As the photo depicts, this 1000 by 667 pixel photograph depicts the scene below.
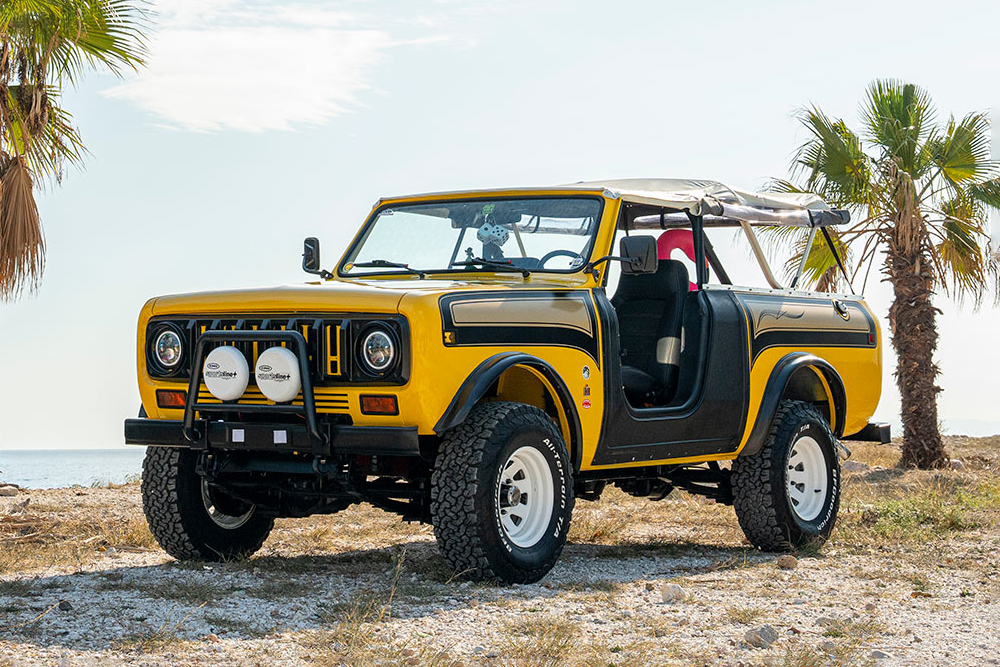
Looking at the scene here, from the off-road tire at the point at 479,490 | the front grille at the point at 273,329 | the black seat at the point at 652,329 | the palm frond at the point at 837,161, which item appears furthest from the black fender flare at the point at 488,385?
the palm frond at the point at 837,161

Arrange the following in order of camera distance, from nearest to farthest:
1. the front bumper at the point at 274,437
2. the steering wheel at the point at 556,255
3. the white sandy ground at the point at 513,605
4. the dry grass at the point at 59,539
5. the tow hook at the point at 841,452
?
the white sandy ground at the point at 513,605 → the front bumper at the point at 274,437 → the steering wheel at the point at 556,255 → the dry grass at the point at 59,539 → the tow hook at the point at 841,452

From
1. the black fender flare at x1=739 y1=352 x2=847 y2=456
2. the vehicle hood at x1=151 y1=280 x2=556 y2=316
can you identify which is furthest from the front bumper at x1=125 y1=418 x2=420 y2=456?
the black fender flare at x1=739 y1=352 x2=847 y2=456

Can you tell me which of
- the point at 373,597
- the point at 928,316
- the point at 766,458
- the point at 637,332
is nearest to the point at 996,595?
the point at 766,458

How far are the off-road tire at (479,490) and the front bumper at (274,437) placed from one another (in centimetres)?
28

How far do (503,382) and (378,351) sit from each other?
1145mm

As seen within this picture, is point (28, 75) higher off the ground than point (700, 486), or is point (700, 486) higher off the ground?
point (28, 75)

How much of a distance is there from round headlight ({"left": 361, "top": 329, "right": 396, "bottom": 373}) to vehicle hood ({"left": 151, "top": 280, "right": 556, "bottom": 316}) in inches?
4.9

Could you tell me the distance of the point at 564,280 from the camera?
7363mm

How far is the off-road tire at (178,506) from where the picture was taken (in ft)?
24.3

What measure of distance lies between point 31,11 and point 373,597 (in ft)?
30.6

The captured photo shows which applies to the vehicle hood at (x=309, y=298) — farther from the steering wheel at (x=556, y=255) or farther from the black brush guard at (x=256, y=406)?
the steering wheel at (x=556, y=255)

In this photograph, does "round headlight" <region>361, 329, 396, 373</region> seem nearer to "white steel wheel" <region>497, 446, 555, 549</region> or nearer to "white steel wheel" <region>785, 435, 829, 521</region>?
"white steel wheel" <region>497, 446, 555, 549</region>

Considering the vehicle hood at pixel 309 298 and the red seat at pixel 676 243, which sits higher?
the red seat at pixel 676 243

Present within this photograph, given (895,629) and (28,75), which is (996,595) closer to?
(895,629)
